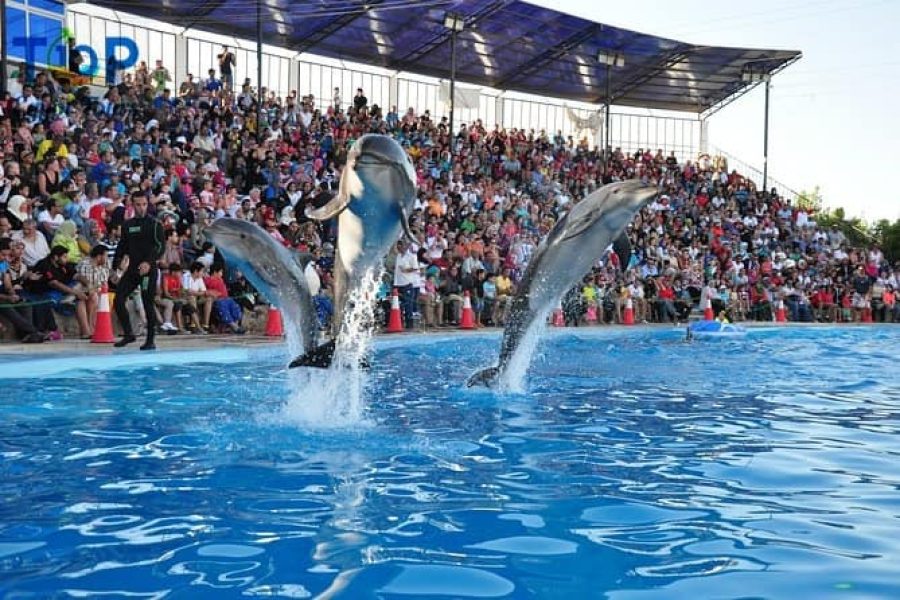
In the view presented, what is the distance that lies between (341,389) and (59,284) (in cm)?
493

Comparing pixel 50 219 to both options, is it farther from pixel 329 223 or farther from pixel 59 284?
pixel 329 223

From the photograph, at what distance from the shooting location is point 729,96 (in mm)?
35594

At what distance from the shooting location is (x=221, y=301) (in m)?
12.7

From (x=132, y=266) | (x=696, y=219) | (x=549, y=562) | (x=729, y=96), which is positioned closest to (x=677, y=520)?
(x=549, y=562)

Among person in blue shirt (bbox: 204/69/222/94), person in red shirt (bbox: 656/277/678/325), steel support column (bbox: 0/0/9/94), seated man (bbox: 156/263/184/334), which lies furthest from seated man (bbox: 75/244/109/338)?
person in red shirt (bbox: 656/277/678/325)

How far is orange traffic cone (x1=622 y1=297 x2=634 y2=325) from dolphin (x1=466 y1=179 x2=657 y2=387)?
10.9 m

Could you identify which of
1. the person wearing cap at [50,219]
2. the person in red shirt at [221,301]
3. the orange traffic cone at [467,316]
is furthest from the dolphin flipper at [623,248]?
the orange traffic cone at [467,316]

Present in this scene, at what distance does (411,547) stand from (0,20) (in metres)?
14.0

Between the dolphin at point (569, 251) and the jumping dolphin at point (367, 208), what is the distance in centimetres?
164

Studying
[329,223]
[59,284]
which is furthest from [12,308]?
[329,223]

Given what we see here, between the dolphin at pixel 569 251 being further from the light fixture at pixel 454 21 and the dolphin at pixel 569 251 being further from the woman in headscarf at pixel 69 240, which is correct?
the light fixture at pixel 454 21

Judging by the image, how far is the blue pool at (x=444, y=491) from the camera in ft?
10.4

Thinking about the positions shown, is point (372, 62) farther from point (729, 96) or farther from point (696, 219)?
point (729, 96)

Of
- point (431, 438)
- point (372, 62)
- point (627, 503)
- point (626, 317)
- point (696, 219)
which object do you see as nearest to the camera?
point (627, 503)
